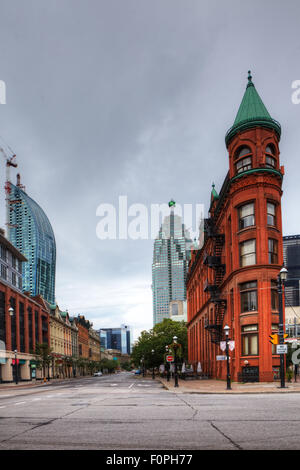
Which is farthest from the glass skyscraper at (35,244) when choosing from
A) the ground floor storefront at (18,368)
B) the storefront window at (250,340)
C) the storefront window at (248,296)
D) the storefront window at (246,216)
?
the storefront window at (250,340)

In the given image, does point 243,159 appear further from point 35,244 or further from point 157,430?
point 35,244

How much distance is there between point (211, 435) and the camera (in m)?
8.20

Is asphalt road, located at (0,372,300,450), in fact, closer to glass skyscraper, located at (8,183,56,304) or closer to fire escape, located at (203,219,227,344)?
fire escape, located at (203,219,227,344)

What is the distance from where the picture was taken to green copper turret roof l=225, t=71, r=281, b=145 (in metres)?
36.2

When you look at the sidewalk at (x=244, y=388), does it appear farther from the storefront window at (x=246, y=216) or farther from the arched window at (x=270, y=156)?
the arched window at (x=270, y=156)

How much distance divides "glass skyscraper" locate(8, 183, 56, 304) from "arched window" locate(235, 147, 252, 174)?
479 ft

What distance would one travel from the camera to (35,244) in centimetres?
17750

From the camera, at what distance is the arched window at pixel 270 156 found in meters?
36.1

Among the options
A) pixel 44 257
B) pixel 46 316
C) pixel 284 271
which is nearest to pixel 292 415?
pixel 284 271

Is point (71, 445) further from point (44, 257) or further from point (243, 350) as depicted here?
point (44, 257)

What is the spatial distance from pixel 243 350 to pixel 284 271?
12.5 meters

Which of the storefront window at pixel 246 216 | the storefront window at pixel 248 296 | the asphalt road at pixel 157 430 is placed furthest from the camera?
the storefront window at pixel 246 216

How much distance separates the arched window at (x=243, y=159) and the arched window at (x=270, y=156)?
1456 millimetres

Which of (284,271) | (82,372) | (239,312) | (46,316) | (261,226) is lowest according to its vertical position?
(82,372)
